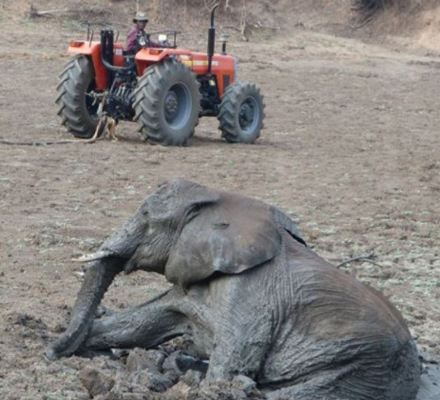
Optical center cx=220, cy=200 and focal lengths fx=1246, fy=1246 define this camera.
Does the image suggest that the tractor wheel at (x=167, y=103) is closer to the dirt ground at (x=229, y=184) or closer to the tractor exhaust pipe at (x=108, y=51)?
the dirt ground at (x=229, y=184)

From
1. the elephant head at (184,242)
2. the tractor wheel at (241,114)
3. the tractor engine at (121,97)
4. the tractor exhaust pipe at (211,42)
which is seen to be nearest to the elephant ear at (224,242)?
the elephant head at (184,242)

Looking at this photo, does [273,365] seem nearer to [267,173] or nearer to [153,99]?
[267,173]

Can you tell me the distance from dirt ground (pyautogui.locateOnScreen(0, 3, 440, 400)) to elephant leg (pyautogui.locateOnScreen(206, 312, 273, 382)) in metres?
0.61

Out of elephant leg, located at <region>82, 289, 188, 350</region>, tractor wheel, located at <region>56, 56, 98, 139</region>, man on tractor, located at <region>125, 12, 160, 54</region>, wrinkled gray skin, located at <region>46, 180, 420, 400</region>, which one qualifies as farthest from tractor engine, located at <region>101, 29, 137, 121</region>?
wrinkled gray skin, located at <region>46, 180, 420, 400</region>

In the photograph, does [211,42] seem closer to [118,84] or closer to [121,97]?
[118,84]

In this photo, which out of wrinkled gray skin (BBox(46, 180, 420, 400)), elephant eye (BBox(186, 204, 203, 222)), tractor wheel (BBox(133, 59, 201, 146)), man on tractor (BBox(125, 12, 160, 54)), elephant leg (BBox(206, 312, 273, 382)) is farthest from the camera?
man on tractor (BBox(125, 12, 160, 54))

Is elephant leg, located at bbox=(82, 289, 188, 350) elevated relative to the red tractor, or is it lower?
elevated

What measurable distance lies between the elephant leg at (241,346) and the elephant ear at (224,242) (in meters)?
0.22

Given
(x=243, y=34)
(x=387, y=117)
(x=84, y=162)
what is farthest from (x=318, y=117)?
(x=243, y=34)

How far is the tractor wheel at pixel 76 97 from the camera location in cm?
1570

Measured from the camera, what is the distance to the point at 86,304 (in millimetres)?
5621

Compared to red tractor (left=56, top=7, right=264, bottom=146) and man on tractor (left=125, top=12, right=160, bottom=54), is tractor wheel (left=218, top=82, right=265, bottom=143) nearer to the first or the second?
red tractor (left=56, top=7, right=264, bottom=146)

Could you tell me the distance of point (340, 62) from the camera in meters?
29.4

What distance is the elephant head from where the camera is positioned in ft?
17.1
